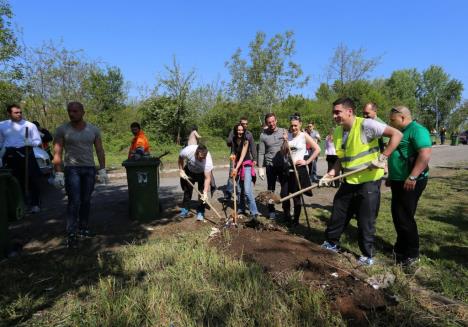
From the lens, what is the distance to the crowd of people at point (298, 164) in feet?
12.8

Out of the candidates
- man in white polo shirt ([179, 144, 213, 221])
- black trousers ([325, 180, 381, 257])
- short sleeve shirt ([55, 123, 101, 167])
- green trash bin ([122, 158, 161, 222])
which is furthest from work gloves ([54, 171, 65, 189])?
Answer: black trousers ([325, 180, 381, 257])

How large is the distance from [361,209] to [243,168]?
250cm

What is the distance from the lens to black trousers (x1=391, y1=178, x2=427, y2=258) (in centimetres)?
396

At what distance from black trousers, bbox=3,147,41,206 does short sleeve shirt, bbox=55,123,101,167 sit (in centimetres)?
188

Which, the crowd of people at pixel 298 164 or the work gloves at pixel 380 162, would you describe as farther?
the crowd of people at pixel 298 164

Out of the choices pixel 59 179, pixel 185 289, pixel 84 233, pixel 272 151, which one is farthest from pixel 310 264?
pixel 59 179

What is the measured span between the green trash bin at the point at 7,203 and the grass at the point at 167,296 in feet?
2.22

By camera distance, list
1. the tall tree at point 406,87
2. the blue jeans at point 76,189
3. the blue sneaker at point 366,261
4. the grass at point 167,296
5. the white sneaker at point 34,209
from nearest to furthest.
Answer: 1. the grass at point 167,296
2. the blue sneaker at point 366,261
3. the blue jeans at point 76,189
4. the white sneaker at point 34,209
5. the tall tree at point 406,87

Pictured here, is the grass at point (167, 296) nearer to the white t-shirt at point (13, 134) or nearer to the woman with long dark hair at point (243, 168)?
the woman with long dark hair at point (243, 168)

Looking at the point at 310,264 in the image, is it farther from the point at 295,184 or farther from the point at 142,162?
the point at 142,162

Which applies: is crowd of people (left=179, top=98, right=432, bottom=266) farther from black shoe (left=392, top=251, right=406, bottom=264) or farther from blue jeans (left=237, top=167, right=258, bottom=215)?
blue jeans (left=237, top=167, right=258, bottom=215)

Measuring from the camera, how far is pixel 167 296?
2.96m

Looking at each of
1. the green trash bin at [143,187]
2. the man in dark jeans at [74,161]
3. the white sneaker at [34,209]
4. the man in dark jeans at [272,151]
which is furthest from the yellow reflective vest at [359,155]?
the white sneaker at [34,209]

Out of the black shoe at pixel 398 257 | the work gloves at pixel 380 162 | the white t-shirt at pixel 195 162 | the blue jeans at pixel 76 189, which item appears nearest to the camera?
the work gloves at pixel 380 162
